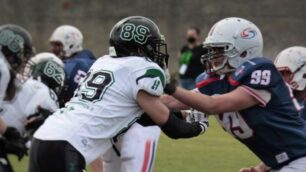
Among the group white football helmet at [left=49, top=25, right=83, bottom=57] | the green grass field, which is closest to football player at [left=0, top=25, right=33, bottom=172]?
the green grass field

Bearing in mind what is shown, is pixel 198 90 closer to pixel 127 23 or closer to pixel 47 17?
pixel 127 23

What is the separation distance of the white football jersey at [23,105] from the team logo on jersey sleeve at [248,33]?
1340 mm

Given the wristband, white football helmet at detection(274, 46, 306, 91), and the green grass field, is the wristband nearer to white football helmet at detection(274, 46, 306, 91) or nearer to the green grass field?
white football helmet at detection(274, 46, 306, 91)

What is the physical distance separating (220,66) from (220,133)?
6.30 meters

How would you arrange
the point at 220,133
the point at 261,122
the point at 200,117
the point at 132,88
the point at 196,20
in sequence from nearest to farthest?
1. the point at 132,88
2. the point at 261,122
3. the point at 200,117
4. the point at 220,133
5. the point at 196,20

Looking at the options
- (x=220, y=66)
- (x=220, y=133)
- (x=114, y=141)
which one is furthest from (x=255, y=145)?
(x=220, y=133)

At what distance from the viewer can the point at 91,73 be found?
4660 mm

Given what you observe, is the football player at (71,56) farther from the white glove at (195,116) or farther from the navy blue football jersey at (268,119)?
the navy blue football jersey at (268,119)

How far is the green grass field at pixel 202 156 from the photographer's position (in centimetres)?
830

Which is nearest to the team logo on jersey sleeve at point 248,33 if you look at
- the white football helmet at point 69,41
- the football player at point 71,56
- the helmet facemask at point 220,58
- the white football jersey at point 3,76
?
the helmet facemask at point 220,58

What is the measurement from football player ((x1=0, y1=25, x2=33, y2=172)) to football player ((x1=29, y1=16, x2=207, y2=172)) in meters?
0.40

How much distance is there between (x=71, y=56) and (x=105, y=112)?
4.36 meters

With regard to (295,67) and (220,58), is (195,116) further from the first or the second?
(295,67)

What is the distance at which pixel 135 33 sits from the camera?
15.3 feet
